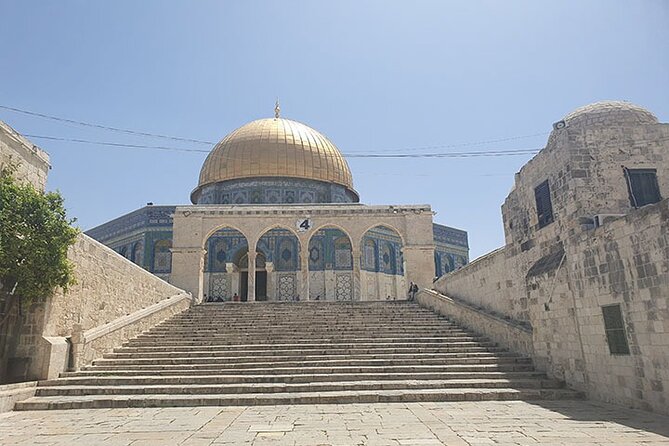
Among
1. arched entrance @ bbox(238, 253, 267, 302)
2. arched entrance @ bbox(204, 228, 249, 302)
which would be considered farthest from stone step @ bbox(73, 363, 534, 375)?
arched entrance @ bbox(238, 253, 267, 302)

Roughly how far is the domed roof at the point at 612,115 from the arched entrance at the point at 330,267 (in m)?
13.6

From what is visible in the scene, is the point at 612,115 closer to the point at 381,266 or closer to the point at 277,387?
the point at 277,387

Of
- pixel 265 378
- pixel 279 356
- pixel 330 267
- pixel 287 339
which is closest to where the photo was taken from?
pixel 265 378

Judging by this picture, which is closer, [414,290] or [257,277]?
[414,290]

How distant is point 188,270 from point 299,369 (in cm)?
922

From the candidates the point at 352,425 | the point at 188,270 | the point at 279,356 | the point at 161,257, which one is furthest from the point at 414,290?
the point at 161,257

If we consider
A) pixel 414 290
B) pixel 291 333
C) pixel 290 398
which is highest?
pixel 414 290

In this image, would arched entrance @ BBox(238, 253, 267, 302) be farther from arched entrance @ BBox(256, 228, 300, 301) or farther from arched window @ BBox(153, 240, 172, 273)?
arched window @ BBox(153, 240, 172, 273)

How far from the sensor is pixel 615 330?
5.89 meters

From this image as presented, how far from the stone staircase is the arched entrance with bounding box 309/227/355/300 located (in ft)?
30.3

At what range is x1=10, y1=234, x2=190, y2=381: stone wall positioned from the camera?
24.1 ft

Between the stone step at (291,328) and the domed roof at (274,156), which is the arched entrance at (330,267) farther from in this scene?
the stone step at (291,328)

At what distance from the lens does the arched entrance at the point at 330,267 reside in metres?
20.6

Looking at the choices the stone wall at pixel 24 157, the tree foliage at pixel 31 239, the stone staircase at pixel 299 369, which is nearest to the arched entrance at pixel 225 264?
the stone staircase at pixel 299 369
